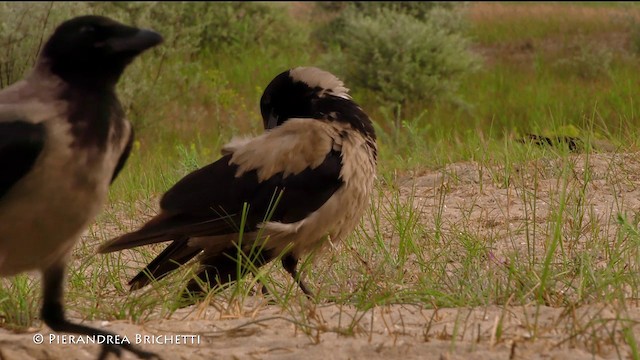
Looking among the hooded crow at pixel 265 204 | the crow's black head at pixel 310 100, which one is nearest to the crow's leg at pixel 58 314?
the hooded crow at pixel 265 204

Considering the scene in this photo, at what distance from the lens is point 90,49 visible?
2666 millimetres

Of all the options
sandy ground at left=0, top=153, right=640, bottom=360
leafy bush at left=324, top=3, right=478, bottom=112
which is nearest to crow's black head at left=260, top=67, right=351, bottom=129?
sandy ground at left=0, top=153, right=640, bottom=360

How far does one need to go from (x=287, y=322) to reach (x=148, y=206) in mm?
2449

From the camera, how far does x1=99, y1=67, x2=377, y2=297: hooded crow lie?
384cm

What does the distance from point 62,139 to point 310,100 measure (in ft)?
6.50

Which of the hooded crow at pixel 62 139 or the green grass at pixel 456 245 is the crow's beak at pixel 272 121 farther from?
the hooded crow at pixel 62 139

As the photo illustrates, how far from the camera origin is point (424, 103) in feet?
42.6

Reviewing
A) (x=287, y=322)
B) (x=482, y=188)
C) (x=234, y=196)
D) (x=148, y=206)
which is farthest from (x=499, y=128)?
(x=287, y=322)

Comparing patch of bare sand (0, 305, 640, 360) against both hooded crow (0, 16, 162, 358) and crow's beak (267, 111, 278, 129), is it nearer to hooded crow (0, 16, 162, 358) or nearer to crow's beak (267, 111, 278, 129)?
hooded crow (0, 16, 162, 358)

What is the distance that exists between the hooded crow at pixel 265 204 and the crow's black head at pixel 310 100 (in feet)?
0.54

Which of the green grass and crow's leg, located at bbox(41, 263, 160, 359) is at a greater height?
crow's leg, located at bbox(41, 263, 160, 359)

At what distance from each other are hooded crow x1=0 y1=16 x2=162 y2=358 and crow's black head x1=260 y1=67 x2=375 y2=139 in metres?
1.62

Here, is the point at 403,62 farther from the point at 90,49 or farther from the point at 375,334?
the point at 90,49

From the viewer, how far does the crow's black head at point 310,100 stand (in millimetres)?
4246
